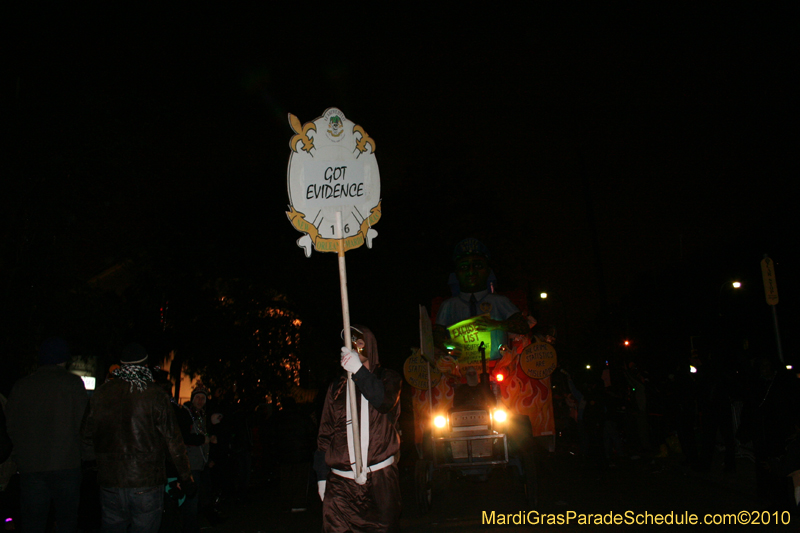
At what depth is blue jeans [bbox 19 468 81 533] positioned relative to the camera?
17.6 feet

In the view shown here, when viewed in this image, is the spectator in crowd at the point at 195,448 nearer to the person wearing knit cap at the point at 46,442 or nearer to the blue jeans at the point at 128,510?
the person wearing knit cap at the point at 46,442

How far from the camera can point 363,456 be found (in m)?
4.61

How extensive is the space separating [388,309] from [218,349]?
4601mm

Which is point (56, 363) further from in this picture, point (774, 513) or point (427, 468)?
point (774, 513)

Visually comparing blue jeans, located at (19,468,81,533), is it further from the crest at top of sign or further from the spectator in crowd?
the crest at top of sign

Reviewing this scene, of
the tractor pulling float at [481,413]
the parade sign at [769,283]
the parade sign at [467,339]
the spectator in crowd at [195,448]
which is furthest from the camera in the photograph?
the parade sign at [467,339]

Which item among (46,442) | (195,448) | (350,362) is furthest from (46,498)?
(350,362)

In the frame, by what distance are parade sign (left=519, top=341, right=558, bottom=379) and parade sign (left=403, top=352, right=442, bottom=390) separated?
4.80ft

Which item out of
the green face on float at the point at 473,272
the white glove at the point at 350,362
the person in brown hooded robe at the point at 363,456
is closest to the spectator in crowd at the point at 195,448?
the person in brown hooded robe at the point at 363,456

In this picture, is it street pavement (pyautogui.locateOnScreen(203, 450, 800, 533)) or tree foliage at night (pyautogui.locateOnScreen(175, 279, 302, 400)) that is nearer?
street pavement (pyautogui.locateOnScreen(203, 450, 800, 533))

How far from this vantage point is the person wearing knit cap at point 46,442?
17.6 feet

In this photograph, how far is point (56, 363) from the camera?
18.6 ft

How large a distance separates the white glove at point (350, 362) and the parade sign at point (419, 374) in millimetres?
6884

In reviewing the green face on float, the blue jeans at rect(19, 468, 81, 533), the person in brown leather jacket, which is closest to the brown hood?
the person in brown leather jacket
